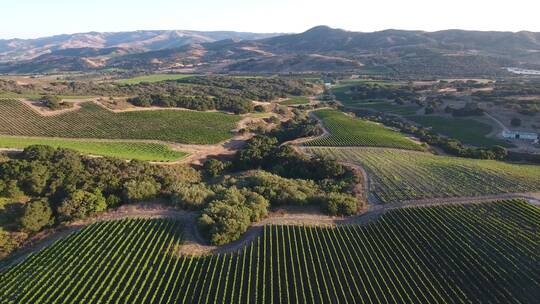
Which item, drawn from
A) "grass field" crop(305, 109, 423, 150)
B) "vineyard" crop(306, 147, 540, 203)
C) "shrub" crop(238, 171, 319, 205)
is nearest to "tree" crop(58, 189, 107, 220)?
"shrub" crop(238, 171, 319, 205)

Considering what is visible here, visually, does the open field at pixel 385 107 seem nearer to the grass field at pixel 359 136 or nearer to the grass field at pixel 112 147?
the grass field at pixel 359 136

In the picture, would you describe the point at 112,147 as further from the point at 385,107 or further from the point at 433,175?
the point at 385,107

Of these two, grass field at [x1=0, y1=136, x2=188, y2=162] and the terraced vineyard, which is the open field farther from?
the terraced vineyard

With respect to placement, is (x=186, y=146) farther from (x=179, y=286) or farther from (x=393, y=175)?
(x=179, y=286)

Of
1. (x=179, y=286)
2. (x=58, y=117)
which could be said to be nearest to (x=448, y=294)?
(x=179, y=286)

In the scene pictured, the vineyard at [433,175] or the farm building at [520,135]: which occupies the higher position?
the vineyard at [433,175]

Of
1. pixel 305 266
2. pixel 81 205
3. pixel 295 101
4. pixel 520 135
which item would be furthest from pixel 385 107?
pixel 81 205

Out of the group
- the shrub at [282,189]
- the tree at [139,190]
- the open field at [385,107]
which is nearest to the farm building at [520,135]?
the open field at [385,107]
